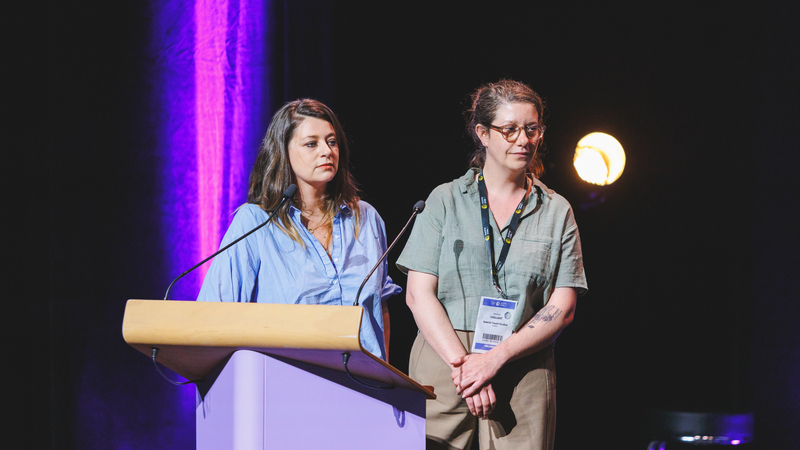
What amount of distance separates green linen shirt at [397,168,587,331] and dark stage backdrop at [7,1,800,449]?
3.34 feet

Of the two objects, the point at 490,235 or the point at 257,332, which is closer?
the point at 257,332

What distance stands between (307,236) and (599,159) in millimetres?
2208

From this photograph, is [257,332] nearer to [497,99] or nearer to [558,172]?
[497,99]

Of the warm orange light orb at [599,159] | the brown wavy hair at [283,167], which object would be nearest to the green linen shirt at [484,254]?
the brown wavy hair at [283,167]

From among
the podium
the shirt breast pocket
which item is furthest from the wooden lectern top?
the shirt breast pocket

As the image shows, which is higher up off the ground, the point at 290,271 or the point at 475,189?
the point at 475,189

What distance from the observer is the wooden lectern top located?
1.16 meters

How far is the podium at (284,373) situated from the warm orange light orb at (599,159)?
2.65 metres

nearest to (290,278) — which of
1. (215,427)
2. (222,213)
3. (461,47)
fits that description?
(215,427)

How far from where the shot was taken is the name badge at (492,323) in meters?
1.79

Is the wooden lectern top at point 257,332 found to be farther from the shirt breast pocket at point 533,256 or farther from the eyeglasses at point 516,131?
the eyeglasses at point 516,131

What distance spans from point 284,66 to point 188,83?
475mm

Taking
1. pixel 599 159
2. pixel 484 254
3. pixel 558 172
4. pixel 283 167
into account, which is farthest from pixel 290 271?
pixel 599 159

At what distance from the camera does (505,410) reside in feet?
5.76
